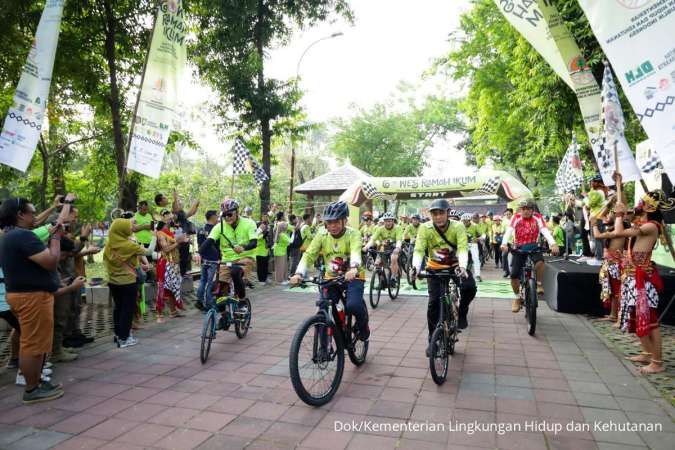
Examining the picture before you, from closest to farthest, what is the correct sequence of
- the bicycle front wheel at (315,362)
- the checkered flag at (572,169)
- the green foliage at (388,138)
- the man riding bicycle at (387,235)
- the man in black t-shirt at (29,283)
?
the bicycle front wheel at (315,362) → the man in black t-shirt at (29,283) → the man riding bicycle at (387,235) → the checkered flag at (572,169) → the green foliage at (388,138)

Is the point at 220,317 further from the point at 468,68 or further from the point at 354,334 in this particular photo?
the point at 468,68

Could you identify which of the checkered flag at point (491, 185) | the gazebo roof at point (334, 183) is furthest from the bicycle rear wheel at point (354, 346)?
the gazebo roof at point (334, 183)

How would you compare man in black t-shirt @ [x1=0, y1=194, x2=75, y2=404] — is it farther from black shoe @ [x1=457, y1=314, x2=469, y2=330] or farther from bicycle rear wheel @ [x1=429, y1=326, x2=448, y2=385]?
black shoe @ [x1=457, y1=314, x2=469, y2=330]

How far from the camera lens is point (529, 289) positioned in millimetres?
6969

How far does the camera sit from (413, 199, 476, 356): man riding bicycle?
17.3 feet

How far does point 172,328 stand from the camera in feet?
25.6

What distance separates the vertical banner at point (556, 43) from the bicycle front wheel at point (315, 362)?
4496mm

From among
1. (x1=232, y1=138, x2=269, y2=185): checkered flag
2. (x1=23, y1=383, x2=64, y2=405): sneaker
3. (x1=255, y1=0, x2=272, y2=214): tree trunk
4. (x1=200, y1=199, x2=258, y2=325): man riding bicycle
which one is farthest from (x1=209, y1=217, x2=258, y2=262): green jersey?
(x1=255, y1=0, x2=272, y2=214): tree trunk

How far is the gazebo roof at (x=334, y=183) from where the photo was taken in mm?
23203

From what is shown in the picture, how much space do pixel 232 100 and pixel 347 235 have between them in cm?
1235

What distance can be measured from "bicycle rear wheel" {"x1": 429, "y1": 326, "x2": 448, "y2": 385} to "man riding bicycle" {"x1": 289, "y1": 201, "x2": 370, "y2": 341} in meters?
0.85

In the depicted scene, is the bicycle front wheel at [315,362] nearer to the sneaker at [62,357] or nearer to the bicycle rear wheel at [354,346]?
the bicycle rear wheel at [354,346]

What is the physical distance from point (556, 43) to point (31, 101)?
6962 millimetres

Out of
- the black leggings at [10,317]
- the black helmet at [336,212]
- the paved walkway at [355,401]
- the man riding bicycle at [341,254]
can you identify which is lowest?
the paved walkway at [355,401]
